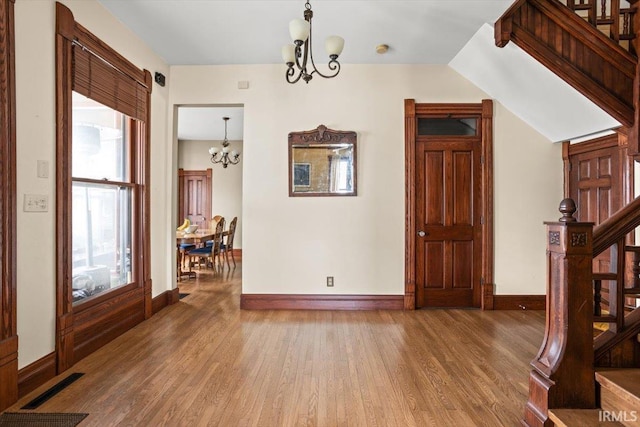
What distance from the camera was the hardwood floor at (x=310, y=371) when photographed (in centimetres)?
207

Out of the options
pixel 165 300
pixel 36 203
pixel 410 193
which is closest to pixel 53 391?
pixel 36 203

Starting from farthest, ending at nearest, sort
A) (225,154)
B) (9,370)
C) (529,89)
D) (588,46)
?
1. (225,154)
2. (529,89)
3. (588,46)
4. (9,370)

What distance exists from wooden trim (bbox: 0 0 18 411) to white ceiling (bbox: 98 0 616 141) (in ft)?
3.82

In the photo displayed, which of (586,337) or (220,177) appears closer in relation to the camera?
(586,337)

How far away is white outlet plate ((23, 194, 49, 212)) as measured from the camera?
2338 millimetres

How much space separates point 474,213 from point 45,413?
165 inches

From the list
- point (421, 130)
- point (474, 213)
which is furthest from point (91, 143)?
point (474, 213)

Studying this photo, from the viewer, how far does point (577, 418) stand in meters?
1.71

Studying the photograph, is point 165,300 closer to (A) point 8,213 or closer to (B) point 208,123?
(A) point 8,213

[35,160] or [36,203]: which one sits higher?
[35,160]

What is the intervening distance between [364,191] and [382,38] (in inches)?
63.8

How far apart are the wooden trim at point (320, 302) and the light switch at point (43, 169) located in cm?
236

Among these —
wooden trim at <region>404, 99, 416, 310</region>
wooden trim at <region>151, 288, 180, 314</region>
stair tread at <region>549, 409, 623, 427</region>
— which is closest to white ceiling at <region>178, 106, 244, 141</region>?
wooden trim at <region>151, 288, 180, 314</region>

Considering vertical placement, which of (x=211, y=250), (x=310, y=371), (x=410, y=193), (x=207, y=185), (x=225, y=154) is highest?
(x=225, y=154)
